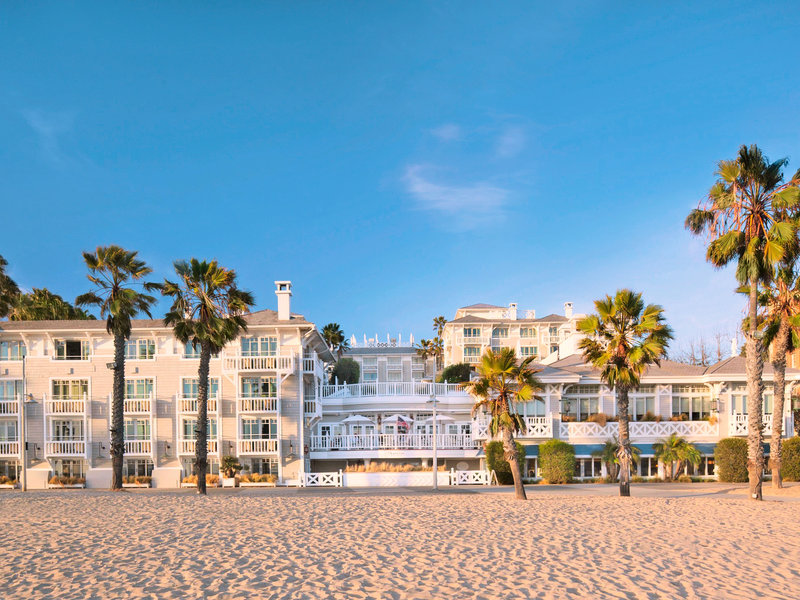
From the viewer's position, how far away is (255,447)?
37.4 m

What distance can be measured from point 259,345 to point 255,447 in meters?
5.43

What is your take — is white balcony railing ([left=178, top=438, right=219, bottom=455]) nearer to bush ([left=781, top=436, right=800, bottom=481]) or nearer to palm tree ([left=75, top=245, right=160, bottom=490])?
palm tree ([left=75, top=245, right=160, bottom=490])

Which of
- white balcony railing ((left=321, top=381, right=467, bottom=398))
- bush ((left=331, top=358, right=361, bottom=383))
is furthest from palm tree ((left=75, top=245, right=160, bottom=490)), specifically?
bush ((left=331, top=358, right=361, bottom=383))

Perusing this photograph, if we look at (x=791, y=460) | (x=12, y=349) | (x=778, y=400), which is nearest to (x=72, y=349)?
(x=12, y=349)

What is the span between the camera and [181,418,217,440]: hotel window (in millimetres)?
38250

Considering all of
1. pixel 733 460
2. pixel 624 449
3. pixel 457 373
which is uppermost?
pixel 457 373

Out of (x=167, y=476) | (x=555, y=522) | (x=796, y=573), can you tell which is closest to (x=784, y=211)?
(x=555, y=522)

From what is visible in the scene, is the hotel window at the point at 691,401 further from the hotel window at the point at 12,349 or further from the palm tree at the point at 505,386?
the hotel window at the point at 12,349

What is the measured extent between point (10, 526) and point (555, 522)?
13530mm

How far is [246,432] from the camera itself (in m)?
38.7

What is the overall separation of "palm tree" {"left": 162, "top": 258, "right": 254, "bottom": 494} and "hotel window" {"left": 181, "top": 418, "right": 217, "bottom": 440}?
842 centimetres

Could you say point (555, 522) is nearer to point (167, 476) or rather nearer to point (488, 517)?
point (488, 517)

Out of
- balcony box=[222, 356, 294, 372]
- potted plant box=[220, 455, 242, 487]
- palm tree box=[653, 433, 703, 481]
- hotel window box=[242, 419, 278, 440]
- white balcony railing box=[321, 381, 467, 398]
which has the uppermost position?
balcony box=[222, 356, 294, 372]

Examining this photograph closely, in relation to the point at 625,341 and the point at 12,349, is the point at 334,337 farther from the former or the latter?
the point at 625,341
